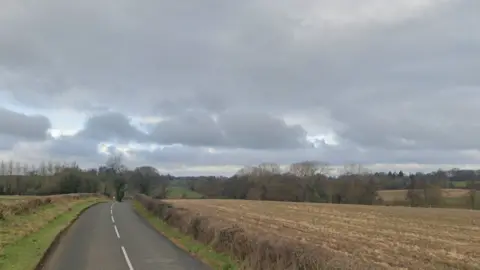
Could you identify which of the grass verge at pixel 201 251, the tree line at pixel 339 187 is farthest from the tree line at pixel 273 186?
the grass verge at pixel 201 251

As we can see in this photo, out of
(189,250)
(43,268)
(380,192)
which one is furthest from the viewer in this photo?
(380,192)

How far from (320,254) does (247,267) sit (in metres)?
3.19

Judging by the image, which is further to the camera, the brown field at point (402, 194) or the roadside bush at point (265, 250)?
the brown field at point (402, 194)

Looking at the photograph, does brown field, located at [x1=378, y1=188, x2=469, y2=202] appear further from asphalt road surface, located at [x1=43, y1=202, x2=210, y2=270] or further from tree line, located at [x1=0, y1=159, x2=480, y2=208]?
asphalt road surface, located at [x1=43, y1=202, x2=210, y2=270]

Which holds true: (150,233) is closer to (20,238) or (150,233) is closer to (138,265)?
(20,238)

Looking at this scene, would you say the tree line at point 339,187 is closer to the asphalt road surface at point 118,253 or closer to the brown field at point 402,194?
the brown field at point 402,194

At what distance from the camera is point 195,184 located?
137 metres

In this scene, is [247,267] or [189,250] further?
[189,250]

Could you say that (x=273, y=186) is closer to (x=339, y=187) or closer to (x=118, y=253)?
(x=339, y=187)

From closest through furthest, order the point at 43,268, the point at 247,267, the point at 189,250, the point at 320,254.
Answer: the point at 320,254
the point at 247,267
the point at 43,268
the point at 189,250

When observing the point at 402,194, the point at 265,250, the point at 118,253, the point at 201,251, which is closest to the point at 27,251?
the point at 118,253

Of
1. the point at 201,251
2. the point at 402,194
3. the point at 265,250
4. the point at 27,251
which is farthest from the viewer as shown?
the point at 402,194

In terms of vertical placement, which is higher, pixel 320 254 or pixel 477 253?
pixel 320 254

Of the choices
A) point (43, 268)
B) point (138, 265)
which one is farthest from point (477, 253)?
point (43, 268)
